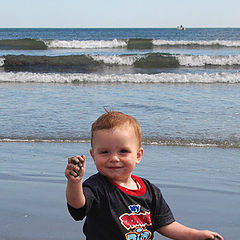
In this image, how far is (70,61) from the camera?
2131cm

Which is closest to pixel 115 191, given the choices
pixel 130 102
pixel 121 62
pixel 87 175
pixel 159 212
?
pixel 159 212

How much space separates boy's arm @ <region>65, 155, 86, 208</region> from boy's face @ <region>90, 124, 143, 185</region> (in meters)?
0.21

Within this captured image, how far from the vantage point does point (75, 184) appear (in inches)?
73.5

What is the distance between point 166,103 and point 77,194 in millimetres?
7759

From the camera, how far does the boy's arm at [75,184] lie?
177 cm

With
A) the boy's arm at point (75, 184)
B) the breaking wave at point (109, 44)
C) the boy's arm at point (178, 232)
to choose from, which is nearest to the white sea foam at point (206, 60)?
the breaking wave at point (109, 44)

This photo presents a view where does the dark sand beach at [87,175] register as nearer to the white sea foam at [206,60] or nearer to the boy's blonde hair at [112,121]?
the boy's blonde hair at [112,121]

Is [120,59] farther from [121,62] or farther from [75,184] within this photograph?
[75,184]

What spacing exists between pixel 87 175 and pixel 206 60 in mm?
17263

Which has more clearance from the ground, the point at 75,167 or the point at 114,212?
the point at 75,167

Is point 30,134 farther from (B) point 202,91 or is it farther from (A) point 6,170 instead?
(B) point 202,91

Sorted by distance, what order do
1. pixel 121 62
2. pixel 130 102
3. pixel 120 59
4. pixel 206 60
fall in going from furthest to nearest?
pixel 120 59
pixel 121 62
pixel 206 60
pixel 130 102

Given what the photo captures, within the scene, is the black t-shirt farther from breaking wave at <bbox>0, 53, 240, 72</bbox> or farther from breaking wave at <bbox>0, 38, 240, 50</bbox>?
breaking wave at <bbox>0, 38, 240, 50</bbox>

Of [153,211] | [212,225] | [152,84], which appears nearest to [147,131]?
[212,225]
